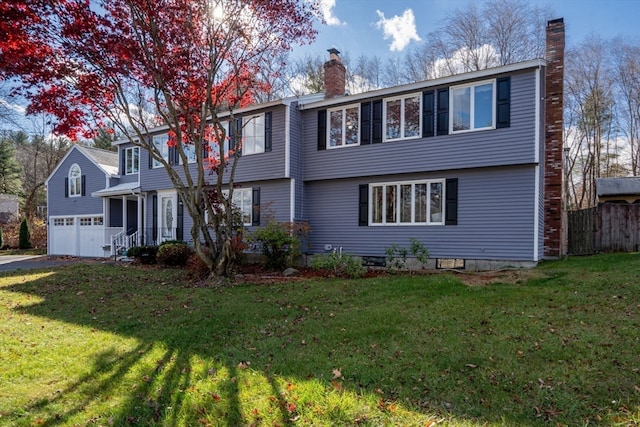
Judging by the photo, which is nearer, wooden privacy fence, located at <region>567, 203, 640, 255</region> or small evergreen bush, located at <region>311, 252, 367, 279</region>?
small evergreen bush, located at <region>311, 252, 367, 279</region>

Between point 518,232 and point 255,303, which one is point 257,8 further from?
point 518,232

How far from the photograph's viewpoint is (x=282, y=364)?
4391 millimetres

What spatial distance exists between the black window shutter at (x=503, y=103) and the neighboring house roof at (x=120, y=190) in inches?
586

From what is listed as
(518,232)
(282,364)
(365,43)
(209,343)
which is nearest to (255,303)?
(209,343)

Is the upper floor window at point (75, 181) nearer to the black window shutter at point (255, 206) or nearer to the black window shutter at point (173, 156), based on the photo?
the black window shutter at point (173, 156)

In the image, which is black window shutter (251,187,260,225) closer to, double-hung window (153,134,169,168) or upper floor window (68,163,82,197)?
double-hung window (153,134,169,168)

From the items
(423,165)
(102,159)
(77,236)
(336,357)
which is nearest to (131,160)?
(102,159)

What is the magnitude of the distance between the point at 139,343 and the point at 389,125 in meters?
9.65

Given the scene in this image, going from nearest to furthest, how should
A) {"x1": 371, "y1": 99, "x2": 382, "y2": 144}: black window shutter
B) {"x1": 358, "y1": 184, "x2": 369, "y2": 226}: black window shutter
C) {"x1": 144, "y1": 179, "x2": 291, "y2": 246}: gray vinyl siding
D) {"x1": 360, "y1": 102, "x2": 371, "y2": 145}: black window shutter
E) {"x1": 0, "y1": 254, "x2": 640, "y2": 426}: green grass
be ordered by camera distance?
{"x1": 0, "y1": 254, "x2": 640, "y2": 426}: green grass < {"x1": 371, "y1": 99, "x2": 382, "y2": 144}: black window shutter < {"x1": 360, "y1": 102, "x2": 371, "y2": 145}: black window shutter < {"x1": 358, "y1": 184, "x2": 369, "y2": 226}: black window shutter < {"x1": 144, "y1": 179, "x2": 291, "y2": 246}: gray vinyl siding

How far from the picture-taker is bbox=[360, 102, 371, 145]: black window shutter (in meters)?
12.6

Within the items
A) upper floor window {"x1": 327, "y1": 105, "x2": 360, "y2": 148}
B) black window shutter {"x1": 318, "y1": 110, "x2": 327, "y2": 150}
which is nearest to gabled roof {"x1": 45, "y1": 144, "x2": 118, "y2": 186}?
black window shutter {"x1": 318, "y1": 110, "x2": 327, "y2": 150}

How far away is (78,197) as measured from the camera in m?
21.5

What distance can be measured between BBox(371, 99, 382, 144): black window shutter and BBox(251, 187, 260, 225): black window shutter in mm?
4684

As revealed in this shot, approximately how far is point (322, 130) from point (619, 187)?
43.3ft
